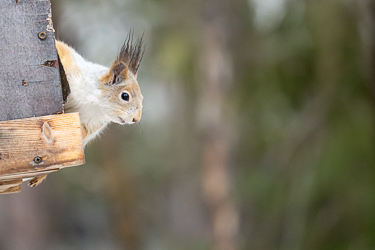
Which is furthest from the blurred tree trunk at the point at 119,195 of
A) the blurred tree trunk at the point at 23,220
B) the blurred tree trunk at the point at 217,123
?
the blurred tree trunk at the point at 217,123

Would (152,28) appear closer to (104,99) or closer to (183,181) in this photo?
(183,181)

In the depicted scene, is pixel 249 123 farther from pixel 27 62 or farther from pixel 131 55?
pixel 27 62

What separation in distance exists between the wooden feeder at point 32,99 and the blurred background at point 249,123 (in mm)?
3106

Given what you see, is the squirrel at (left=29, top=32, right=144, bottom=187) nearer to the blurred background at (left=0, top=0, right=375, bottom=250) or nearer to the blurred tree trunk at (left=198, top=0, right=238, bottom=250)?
the blurred background at (left=0, top=0, right=375, bottom=250)

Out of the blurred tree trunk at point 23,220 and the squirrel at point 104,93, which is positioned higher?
the squirrel at point 104,93

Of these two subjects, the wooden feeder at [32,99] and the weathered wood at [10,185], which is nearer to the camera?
the wooden feeder at [32,99]

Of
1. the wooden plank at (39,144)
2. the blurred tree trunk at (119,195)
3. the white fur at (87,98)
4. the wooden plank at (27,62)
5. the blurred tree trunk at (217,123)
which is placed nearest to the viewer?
the wooden plank at (39,144)

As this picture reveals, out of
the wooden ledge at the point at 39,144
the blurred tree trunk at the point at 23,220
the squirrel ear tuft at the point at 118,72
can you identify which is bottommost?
the blurred tree trunk at the point at 23,220

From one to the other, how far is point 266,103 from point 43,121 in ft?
15.8

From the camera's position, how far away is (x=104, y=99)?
2.38 meters

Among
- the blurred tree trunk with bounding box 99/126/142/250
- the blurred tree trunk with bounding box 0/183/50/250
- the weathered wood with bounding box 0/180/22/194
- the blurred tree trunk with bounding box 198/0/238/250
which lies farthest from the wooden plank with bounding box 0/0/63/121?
the blurred tree trunk with bounding box 99/126/142/250

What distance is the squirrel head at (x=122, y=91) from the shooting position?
2363 mm

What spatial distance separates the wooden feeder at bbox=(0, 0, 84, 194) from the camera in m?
1.63

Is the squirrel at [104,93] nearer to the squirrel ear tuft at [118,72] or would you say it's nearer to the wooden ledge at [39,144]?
the squirrel ear tuft at [118,72]
